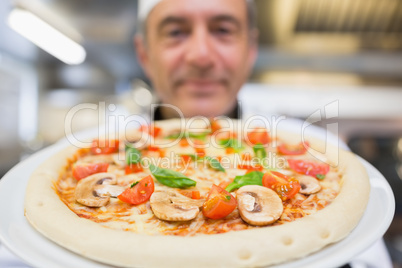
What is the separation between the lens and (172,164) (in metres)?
1.55

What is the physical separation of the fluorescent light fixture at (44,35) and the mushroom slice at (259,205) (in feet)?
17.1

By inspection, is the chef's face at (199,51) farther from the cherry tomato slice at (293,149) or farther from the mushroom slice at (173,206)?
the mushroom slice at (173,206)

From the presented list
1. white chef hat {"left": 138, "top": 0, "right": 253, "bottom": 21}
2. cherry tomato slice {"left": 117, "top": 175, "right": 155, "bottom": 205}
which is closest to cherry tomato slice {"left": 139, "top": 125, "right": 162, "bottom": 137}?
cherry tomato slice {"left": 117, "top": 175, "right": 155, "bottom": 205}

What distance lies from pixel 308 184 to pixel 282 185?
0.50ft

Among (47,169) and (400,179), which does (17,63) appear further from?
(400,179)

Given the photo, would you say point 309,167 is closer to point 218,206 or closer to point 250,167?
point 250,167

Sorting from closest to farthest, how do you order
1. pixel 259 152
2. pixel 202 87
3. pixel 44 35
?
pixel 259 152 → pixel 202 87 → pixel 44 35

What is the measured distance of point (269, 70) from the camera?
7301 millimetres

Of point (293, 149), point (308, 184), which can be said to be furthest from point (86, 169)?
point (293, 149)

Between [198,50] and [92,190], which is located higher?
[198,50]

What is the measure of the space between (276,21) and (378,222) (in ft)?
15.3

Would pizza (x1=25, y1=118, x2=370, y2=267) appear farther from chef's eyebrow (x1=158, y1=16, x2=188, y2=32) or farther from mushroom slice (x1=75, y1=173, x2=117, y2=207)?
chef's eyebrow (x1=158, y1=16, x2=188, y2=32)

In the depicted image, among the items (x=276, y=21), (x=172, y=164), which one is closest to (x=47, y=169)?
(x=172, y=164)

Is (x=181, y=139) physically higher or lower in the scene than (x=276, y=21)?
lower
